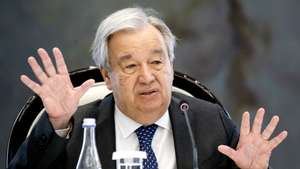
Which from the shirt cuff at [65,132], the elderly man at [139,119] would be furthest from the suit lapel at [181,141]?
the shirt cuff at [65,132]

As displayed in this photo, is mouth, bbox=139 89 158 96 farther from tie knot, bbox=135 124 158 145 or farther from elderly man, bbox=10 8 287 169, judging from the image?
tie knot, bbox=135 124 158 145

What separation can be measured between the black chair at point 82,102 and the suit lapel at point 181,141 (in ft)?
0.90

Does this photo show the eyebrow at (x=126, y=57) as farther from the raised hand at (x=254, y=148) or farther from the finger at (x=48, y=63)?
the raised hand at (x=254, y=148)

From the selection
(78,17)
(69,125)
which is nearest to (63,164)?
(69,125)

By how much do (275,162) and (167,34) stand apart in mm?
1497

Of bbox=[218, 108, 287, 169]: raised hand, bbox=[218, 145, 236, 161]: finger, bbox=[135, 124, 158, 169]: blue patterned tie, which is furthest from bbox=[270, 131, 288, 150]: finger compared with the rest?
bbox=[135, 124, 158, 169]: blue patterned tie

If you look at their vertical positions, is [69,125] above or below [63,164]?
above

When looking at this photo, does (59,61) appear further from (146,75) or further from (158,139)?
(158,139)

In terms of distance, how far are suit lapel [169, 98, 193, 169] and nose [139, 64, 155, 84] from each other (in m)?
0.20

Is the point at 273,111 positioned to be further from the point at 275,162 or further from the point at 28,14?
the point at 28,14

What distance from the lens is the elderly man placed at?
76.0 inches

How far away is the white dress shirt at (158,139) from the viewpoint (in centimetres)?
209

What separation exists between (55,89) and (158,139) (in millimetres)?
480

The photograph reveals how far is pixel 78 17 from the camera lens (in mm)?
3273
